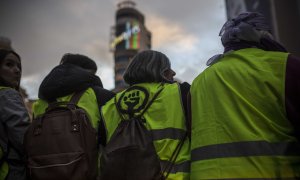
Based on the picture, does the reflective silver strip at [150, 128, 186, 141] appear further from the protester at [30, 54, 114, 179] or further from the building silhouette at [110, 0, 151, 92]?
the building silhouette at [110, 0, 151, 92]

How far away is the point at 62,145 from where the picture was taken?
2.37 meters

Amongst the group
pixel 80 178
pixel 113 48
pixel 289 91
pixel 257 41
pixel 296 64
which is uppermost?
pixel 113 48

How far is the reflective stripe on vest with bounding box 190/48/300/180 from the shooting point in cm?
168

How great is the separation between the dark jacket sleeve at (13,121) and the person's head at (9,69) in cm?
26

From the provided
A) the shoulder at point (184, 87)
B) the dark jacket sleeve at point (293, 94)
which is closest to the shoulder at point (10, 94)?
the shoulder at point (184, 87)

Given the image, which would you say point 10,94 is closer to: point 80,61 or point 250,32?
point 80,61

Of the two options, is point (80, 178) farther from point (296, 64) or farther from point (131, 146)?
point (296, 64)

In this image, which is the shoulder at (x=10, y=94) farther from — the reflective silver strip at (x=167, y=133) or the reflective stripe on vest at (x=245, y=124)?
the reflective stripe on vest at (x=245, y=124)

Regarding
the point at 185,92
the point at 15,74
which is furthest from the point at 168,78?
the point at 15,74

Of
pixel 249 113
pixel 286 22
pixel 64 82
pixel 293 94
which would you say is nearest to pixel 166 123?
pixel 249 113

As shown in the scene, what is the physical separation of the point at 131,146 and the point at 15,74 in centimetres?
153

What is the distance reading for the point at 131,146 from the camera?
2.12 m

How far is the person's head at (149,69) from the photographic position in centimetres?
256

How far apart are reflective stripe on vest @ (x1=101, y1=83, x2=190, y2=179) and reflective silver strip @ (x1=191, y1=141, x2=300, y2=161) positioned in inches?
12.2
